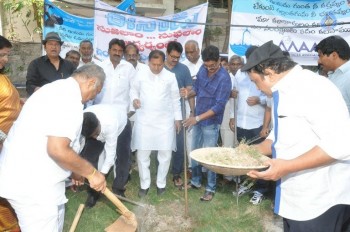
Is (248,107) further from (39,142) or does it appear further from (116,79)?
(39,142)

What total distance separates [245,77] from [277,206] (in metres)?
2.70

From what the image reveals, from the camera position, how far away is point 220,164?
237 centimetres

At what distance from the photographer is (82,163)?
7.52ft

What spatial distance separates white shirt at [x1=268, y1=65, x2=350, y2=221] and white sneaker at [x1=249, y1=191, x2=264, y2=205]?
2305 mm

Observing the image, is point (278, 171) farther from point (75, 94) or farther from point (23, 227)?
point (23, 227)

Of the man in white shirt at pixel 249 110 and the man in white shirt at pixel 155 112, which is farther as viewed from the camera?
the man in white shirt at pixel 249 110

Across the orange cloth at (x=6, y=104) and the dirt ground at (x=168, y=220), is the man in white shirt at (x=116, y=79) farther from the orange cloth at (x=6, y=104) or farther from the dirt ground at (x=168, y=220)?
the orange cloth at (x=6, y=104)

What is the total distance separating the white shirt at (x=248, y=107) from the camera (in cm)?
463

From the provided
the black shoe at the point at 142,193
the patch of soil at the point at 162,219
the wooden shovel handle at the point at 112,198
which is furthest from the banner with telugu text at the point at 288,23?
the wooden shovel handle at the point at 112,198

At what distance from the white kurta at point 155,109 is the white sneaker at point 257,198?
1.24 m

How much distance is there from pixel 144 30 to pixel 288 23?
2569 mm

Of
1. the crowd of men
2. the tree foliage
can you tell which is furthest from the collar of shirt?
the tree foliage

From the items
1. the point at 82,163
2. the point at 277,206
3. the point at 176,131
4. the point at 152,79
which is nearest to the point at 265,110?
the point at 176,131

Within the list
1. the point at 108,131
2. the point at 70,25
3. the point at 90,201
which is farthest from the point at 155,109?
the point at 70,25
